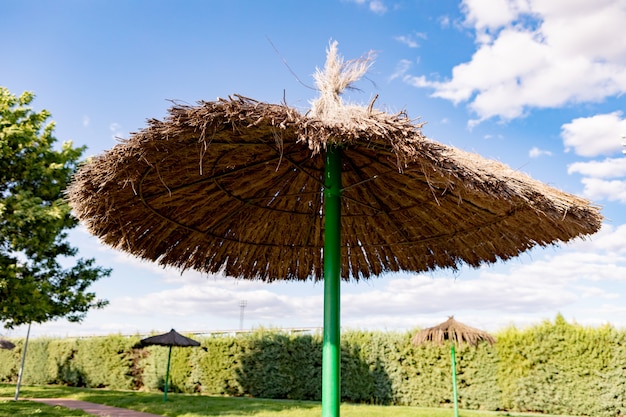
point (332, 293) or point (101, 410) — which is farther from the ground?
point (332, 293)

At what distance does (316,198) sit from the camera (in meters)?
3.90

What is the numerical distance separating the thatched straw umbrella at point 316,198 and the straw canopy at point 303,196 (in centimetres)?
1

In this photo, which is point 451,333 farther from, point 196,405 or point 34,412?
point 34,412

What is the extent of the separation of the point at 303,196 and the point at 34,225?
8470 mm

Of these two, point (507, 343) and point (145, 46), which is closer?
point (145, 46)

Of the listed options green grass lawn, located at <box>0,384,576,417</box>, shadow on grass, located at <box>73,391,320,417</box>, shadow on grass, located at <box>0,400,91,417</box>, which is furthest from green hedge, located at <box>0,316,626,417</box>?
shadow on grass, located at <box>0,400,91,417</box>

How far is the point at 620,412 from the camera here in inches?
393

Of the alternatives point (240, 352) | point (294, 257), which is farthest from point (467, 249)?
point (240, 352)

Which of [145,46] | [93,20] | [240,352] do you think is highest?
[93,20]

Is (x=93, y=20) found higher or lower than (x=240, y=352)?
higher

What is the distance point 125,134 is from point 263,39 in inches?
39.2

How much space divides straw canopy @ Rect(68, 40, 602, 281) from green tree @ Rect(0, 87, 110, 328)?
7.25 metres

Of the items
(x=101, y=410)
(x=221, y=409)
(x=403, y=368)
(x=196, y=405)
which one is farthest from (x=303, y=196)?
(x=403, y=368)

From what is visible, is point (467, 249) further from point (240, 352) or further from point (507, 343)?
point (240, 352)
